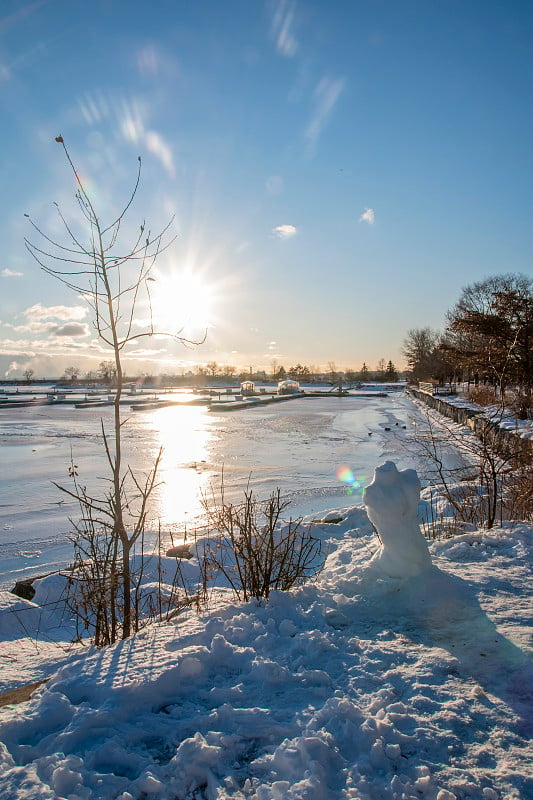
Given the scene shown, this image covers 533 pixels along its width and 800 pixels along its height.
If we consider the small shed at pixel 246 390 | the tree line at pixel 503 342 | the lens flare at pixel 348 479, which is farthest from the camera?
the small shed at pixel 246 390

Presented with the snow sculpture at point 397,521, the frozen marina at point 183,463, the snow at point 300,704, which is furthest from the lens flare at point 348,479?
the snow at point 300,704

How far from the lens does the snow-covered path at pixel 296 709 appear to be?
1.70m

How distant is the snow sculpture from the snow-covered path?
0.29m

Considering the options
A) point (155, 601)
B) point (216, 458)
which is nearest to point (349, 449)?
point (216, 458)

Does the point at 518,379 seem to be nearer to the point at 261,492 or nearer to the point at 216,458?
the point at 216,458

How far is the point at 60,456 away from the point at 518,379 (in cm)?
1888

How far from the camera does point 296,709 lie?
2096 mm

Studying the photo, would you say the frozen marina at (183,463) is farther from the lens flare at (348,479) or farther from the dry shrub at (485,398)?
the dry shrub at (485,398)

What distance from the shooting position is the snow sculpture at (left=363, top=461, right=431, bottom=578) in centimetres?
342

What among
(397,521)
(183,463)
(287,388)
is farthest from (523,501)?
(287,388)

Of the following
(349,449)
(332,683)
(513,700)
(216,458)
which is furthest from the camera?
(349,449)

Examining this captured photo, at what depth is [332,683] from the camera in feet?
7.55

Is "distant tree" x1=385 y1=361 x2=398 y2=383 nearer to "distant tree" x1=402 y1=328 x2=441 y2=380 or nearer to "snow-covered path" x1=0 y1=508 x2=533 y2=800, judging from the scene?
"distant tree" x1=402 y1=328 x2=441 y2=380

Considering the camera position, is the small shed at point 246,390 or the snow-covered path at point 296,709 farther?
the small shed at point 246,390
